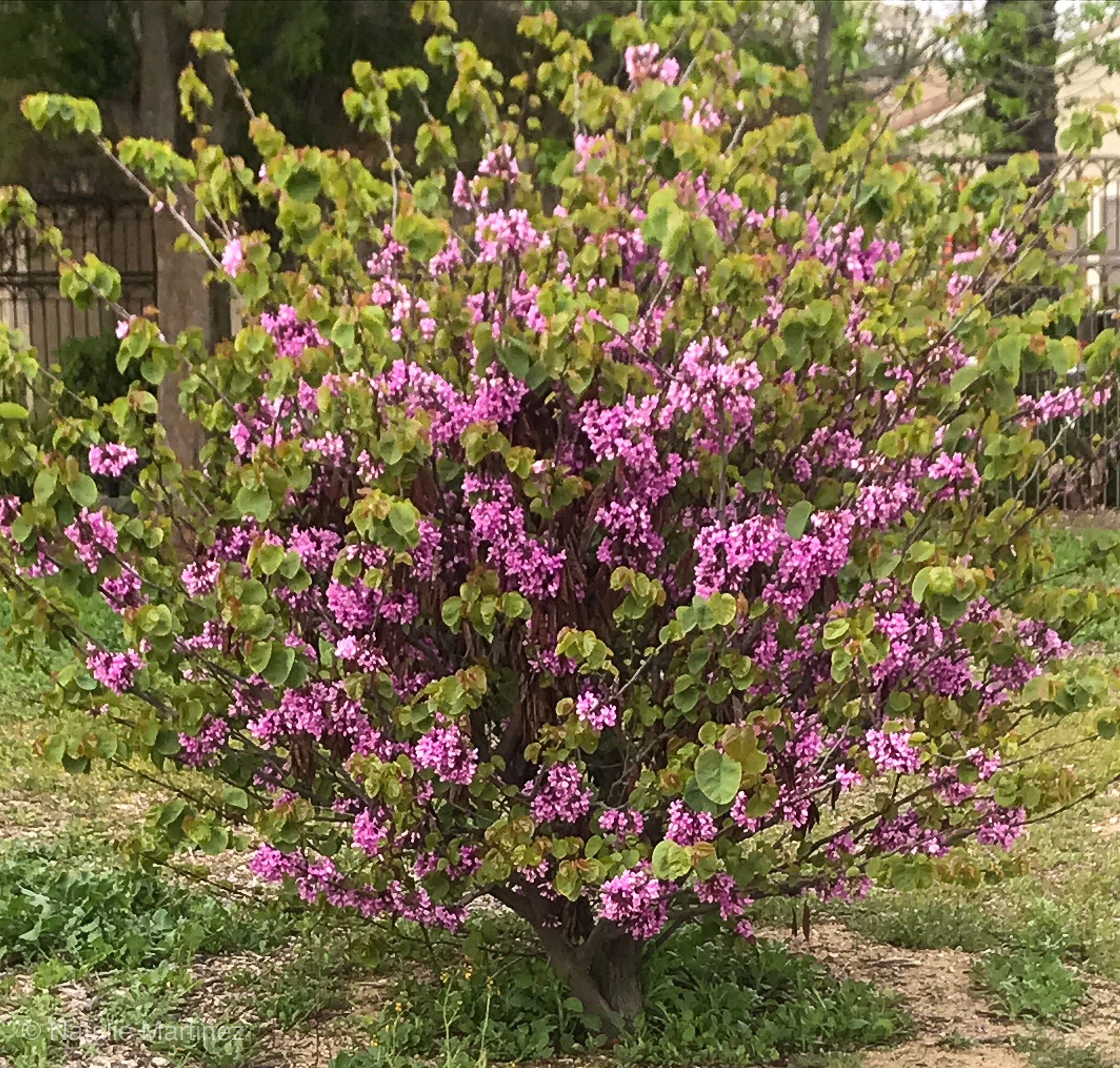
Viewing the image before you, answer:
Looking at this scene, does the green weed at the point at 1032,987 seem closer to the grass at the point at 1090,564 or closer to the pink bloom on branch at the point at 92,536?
the grass at the point at 1090,564

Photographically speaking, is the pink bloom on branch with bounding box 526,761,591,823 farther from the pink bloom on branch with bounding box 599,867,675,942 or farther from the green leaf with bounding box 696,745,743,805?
the green leaf with bounding box 696,745,743,805

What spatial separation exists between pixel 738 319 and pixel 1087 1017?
6.81ft

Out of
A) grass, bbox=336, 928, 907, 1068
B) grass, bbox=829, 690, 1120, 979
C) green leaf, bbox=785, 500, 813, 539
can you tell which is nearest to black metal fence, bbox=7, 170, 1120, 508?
grass, bbox=829, 690, 1120, 979

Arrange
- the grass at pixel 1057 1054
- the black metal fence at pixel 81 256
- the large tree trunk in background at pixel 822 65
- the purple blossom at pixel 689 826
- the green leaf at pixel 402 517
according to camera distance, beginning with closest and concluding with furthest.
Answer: the green leaf at pixel 402 517
the purple blossom at pixel 689 826
the grass at pixel 1057 1054
the large tree trunk in background at pixel 822 65
the black metal fence at pixel 81 256

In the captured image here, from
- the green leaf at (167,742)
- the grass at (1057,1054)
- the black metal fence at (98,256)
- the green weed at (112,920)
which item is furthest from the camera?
the black metal fence at (98,256)

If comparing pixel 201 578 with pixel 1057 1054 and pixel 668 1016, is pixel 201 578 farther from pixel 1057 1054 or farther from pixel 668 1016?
pixel 1057 1054

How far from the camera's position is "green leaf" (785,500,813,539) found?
283 cm

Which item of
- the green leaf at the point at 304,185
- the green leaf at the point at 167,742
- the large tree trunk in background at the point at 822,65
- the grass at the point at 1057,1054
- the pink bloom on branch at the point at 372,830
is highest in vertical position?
the large tree trunk in background at the point at 822,65

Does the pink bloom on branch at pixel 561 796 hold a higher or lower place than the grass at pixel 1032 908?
lower

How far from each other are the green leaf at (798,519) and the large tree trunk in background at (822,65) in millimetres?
6350

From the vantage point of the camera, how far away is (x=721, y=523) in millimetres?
2945

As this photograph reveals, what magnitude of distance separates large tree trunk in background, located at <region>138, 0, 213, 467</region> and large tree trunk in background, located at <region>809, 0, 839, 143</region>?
440cm

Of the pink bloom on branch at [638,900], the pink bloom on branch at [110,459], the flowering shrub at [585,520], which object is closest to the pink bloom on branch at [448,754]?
the flowering shrub at [585,520]

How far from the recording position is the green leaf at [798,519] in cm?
283
